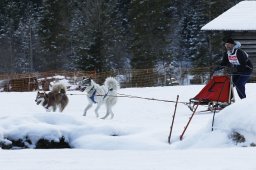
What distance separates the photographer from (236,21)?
917 inches

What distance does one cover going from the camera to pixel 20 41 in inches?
1842

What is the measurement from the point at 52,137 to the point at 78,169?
4.07 metres

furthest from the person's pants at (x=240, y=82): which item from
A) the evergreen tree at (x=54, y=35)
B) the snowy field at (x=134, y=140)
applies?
the evergreen tree at (x=54, y=35)

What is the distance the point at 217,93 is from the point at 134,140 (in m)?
3.04

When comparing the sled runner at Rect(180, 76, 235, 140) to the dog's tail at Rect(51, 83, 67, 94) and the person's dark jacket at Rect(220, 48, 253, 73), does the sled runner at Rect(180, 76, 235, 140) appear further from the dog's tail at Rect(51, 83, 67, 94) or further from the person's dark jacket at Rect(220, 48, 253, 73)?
the dog's tail at Rect(51, 83, 67, 94)

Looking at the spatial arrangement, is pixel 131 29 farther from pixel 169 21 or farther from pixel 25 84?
pixel 25 84

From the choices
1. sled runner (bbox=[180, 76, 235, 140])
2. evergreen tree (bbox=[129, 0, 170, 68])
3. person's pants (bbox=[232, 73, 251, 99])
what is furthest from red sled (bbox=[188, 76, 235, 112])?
evergreen tree (bbox=[129, 0, 170, 68])

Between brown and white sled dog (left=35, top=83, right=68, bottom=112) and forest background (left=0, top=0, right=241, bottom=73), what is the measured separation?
74.8ft

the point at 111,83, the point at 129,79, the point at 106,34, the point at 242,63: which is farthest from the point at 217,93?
the point at 106,34

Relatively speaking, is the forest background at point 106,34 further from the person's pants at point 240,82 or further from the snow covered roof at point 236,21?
the person's pants at point 240,82

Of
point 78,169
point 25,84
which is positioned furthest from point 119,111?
point 25,84

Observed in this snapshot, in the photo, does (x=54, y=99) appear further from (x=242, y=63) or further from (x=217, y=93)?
(x=242, y=63)

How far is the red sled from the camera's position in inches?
436

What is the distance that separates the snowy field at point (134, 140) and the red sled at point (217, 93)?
0.41 meters
